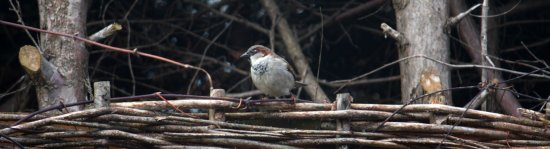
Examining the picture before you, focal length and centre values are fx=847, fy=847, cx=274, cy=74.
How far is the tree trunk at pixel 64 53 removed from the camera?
400 cm

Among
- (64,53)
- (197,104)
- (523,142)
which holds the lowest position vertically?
(523,142)

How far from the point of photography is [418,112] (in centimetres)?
369

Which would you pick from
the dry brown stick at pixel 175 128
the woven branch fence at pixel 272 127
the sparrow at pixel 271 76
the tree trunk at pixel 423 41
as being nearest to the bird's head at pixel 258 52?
the sparrow at pixel 271 76

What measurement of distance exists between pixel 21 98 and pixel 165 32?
135 centimetres

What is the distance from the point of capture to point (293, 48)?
573 centimetres

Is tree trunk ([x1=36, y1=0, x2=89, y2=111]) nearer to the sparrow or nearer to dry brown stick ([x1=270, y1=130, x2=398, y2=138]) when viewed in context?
the sparrow

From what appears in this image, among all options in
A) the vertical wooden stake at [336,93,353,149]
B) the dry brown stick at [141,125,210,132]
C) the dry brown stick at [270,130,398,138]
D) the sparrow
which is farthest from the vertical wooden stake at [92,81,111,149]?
the sparrow

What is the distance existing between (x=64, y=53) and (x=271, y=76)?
42.3 inches

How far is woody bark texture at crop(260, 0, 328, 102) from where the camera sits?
18.2ft

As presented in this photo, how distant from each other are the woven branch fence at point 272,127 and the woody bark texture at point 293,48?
1785 millimetres

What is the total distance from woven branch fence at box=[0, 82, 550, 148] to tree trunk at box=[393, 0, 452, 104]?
0.71 m

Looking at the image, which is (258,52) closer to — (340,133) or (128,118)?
(340,133)

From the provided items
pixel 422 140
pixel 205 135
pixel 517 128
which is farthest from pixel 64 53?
pixel 517 128

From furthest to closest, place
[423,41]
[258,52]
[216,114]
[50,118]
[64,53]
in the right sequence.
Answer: [258,52], [423,41], [64,53], [216,114], [50,118]
